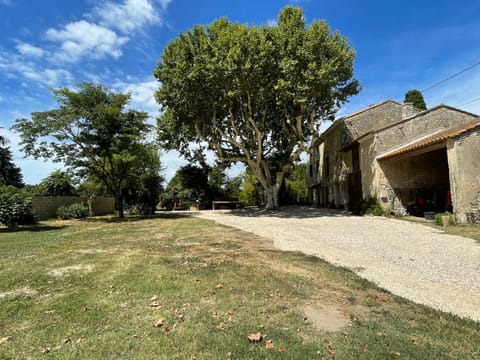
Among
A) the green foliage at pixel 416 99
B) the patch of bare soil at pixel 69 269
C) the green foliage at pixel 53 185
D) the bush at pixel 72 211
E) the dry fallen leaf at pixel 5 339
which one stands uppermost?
the green foliage at pixel 416 99

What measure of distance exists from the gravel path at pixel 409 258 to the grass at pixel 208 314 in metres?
0.55

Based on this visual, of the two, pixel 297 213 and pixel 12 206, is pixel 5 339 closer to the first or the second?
pixel 12 206

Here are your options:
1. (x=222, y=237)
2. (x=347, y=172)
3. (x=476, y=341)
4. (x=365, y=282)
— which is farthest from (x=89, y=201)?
(x=476, y=341)

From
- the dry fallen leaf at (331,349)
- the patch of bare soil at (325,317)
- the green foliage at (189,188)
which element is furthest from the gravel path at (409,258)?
the green foliage at (189,188)

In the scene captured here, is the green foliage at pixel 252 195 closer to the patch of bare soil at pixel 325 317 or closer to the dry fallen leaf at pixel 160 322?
the patch of bare soil at pixel 325 317

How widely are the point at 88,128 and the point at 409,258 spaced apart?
1736 cm

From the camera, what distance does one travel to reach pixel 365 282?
450 centimetres

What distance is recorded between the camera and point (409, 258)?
20.4 feet

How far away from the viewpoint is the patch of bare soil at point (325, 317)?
9.89 ft

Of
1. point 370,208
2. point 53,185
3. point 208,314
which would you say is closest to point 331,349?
point 208,314

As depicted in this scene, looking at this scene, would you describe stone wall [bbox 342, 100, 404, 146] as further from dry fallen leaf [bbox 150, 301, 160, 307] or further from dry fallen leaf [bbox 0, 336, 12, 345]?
dry fallen leaf [bbox 0, 336, 12, 345]

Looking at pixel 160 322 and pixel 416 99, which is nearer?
pixel 160 322

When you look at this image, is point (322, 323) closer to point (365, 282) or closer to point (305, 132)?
point (365, 282)

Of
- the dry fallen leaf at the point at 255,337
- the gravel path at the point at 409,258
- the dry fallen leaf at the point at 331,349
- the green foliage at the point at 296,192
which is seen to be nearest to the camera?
the dry fallen leaf at the point at 331,349
